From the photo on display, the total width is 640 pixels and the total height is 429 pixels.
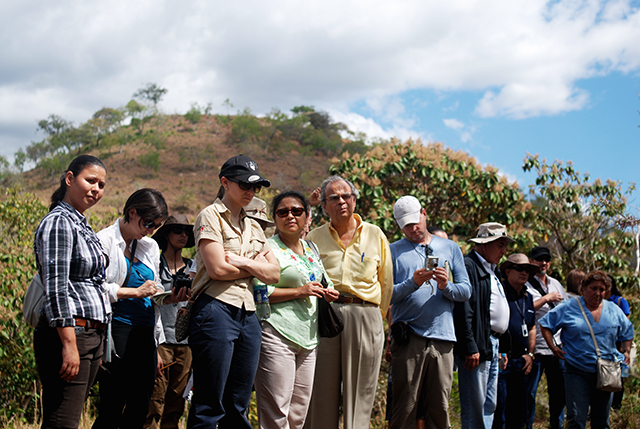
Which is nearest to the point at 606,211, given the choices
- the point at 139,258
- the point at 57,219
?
the point at 139,258

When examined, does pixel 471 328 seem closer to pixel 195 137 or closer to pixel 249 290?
pixel 249 290

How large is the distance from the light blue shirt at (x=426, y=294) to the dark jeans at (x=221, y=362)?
Answer: 4.60 ft

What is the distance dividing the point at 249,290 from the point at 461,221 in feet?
18.5

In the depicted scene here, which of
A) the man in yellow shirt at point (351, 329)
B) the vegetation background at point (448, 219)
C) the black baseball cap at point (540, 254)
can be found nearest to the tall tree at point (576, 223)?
the vegetation background at point (448, 219)

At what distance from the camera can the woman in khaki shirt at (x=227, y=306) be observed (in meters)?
2.75

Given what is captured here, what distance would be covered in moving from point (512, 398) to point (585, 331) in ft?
2.84

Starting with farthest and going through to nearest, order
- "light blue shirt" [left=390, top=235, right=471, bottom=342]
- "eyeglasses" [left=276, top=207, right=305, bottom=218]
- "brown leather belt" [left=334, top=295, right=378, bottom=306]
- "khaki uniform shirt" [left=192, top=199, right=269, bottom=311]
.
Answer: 1. "light blue shirt" [left=390, top=235, right=471, bottom=342]
2. "brown leather belt" [left=334, top=295, right=378, bottom=306]
3. "eyeglasses" [left=276, top=207, right=305, bottom=218]
4. "khaki uniform shirt" [left=192, top=199, right=269, bottom=311]

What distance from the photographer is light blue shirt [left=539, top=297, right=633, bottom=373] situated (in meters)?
4.52

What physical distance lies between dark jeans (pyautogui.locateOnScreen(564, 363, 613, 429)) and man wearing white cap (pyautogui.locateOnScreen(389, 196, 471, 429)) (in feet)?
4.32

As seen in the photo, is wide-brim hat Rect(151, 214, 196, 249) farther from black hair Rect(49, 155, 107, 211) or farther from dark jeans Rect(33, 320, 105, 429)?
dark jeans Rect(33, 320, 105, 429)

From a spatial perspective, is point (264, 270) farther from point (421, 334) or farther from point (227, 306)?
point (421, 334)

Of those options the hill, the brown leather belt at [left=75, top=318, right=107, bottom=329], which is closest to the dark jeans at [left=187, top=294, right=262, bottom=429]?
the brown leather belt at [left=75, top=318, right=107, bottom=329]

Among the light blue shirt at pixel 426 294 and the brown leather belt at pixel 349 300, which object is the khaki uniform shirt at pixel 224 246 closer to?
the brown leather belt at pixel 349 300

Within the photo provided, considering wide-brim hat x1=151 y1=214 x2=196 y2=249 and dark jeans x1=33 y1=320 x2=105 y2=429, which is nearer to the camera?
dark jeans x1=33 y1=320 x2=105 y2=429
